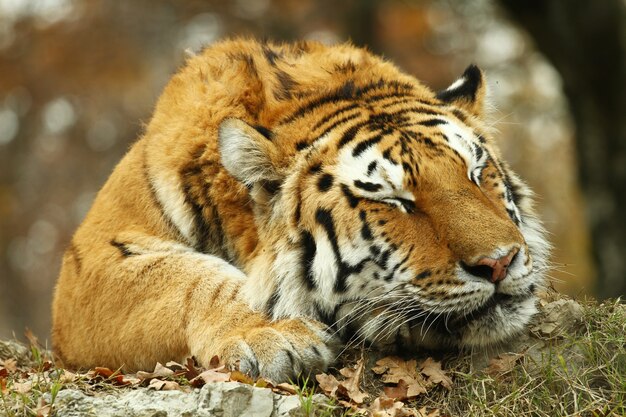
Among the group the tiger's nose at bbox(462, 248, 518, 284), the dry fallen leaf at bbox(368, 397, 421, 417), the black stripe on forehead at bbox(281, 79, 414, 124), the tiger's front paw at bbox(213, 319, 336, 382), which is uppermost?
the black stripe on forehead at bbox(281, 79, 414, 124)

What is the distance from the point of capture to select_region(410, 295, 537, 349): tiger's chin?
14.5 ft

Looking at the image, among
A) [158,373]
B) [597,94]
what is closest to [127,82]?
[597,94]

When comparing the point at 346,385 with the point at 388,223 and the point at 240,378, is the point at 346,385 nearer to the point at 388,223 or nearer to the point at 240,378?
the point at 240,378

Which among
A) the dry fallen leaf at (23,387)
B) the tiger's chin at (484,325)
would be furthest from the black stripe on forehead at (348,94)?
the dry fallen leaf at (23,387)

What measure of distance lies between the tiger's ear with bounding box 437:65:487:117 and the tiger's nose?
1.52m

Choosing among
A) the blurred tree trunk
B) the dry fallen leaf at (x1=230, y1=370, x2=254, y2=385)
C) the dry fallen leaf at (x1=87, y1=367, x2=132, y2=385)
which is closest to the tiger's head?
the dry fallen leaf at (x1=230, y1=370, x2=254, y2=385)

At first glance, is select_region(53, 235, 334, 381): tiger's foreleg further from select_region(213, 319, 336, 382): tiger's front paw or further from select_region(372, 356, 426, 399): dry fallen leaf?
select_region(372, 356, 426, 399): dry fallen leaf

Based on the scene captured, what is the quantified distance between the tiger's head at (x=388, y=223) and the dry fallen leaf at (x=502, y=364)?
0.11m

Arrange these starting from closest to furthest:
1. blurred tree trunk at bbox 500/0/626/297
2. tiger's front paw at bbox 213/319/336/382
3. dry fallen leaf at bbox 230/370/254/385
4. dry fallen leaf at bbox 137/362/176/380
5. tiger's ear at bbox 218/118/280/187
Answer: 1. dry fallen leaf at bbox 230/370/254/385
2. tiger's front paw at bbox 213/319/336/382
3. dry fallen leaf at bbox 137/362/176/380
4. tiger's ear at bbox 218/118/280/187
5. blurred tree trunk at bbox 500/0/626/297

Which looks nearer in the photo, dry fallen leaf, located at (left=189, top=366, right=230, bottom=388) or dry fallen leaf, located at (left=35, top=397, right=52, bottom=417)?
dry fallen leaf, located at (left=35, top=397, right=52, bottom=417)

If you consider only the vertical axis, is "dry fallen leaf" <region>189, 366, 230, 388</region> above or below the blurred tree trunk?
below

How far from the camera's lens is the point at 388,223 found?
4.53 metres

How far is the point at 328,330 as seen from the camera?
469 cm

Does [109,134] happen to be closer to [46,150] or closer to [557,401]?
[46,150]
